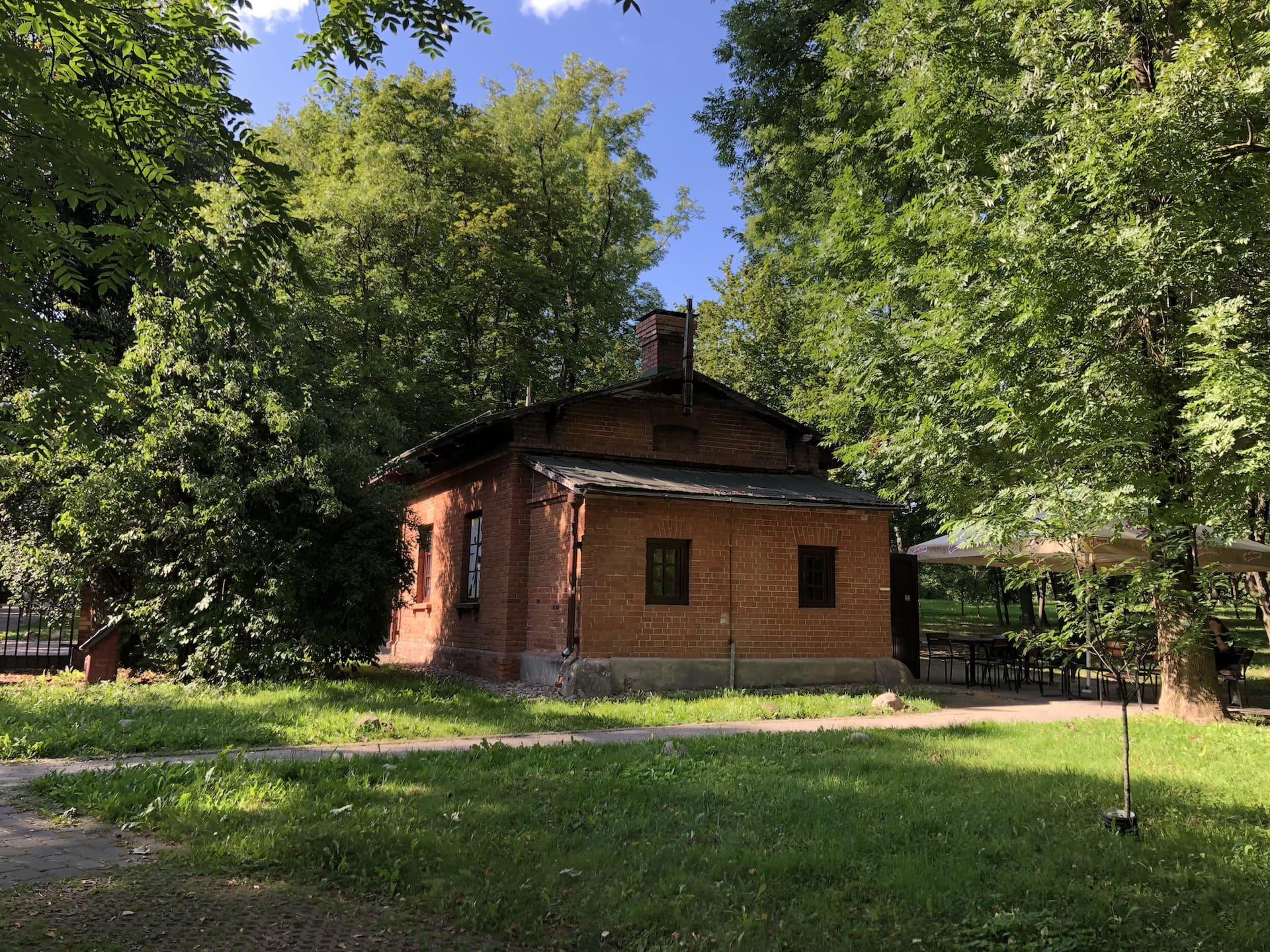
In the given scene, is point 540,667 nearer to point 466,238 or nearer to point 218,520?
point 218,520

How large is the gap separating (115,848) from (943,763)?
252 inches

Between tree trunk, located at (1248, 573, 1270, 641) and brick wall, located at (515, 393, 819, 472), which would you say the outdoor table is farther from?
tree trunk, located at (1248, 573, 1270, 641)

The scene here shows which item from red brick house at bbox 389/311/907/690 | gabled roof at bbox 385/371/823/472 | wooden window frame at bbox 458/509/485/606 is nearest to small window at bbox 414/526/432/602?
red brick house at bbox 389/311/907/690

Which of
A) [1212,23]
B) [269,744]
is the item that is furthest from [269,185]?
[1212,23]

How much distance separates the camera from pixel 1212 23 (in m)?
9.10

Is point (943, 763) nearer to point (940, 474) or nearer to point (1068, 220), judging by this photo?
point (940, 474)

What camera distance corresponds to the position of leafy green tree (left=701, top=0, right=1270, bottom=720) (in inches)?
328

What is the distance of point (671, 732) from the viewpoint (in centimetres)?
943

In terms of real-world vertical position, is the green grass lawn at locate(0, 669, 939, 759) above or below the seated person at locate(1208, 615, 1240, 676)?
below

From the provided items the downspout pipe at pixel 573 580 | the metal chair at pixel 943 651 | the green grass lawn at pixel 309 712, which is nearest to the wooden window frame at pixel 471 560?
the green grass lawn at pixel 309 712

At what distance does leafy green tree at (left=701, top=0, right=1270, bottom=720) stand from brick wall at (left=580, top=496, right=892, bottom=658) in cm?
223

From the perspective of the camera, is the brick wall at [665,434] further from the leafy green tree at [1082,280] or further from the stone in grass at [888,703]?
the stone in grass at [888,703]

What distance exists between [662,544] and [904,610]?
16.8 feet

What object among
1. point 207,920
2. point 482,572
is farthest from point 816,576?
point 207,920
